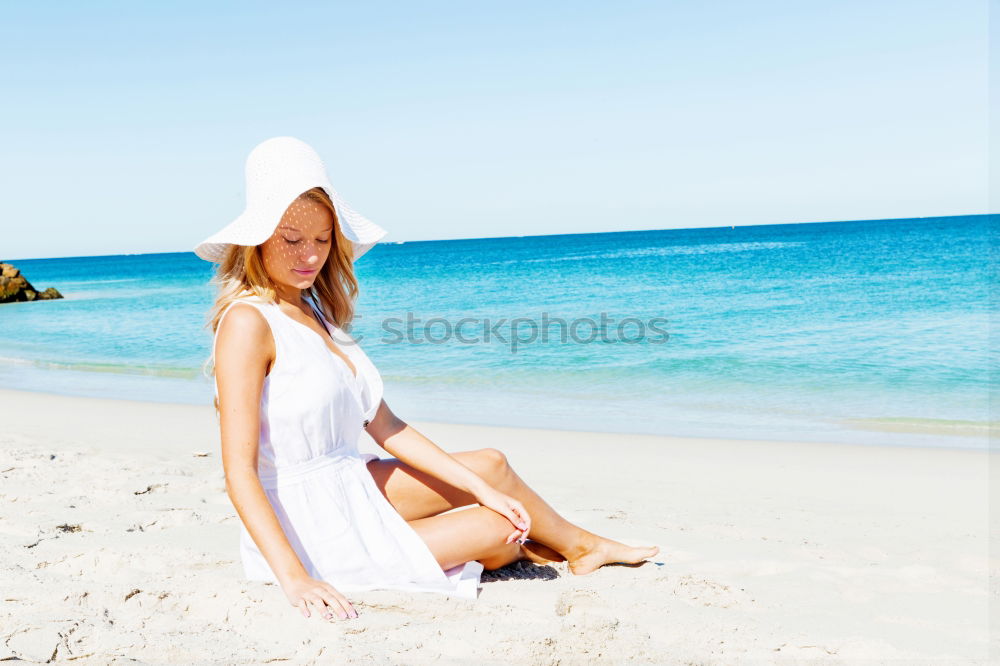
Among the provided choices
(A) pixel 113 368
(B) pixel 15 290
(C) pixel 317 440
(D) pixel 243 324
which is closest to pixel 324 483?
(C) pixel 317 440

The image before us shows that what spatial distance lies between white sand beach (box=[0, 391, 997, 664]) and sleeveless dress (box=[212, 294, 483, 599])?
0.32 feet

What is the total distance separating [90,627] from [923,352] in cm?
1269

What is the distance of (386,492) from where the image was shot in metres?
3.17

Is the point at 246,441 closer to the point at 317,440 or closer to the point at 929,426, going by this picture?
A: the point at 317,440

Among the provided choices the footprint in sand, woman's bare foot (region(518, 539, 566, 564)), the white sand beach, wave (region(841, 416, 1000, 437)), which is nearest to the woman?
the white sand beach

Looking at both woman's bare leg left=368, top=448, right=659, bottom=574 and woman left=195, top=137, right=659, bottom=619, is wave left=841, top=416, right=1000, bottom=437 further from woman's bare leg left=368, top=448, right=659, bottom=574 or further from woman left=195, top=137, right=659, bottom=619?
woman left=195, top=137, right=659, bottom=619

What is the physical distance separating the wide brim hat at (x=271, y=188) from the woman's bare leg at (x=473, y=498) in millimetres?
1003

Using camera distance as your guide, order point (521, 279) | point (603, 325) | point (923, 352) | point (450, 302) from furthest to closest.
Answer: point (521, 279) → point (450, 302) → point (603, 325) → point (923, 352)

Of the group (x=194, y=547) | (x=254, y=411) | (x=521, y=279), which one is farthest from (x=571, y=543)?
(x=521, y=279)

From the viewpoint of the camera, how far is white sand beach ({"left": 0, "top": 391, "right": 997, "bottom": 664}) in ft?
8.54

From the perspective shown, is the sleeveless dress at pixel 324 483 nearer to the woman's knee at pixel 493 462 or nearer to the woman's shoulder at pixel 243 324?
the woman's shoulder at pixel 243 324

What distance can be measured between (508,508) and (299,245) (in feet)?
4.16

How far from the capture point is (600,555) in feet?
11.3

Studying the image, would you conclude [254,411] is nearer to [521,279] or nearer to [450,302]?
[450,302]
